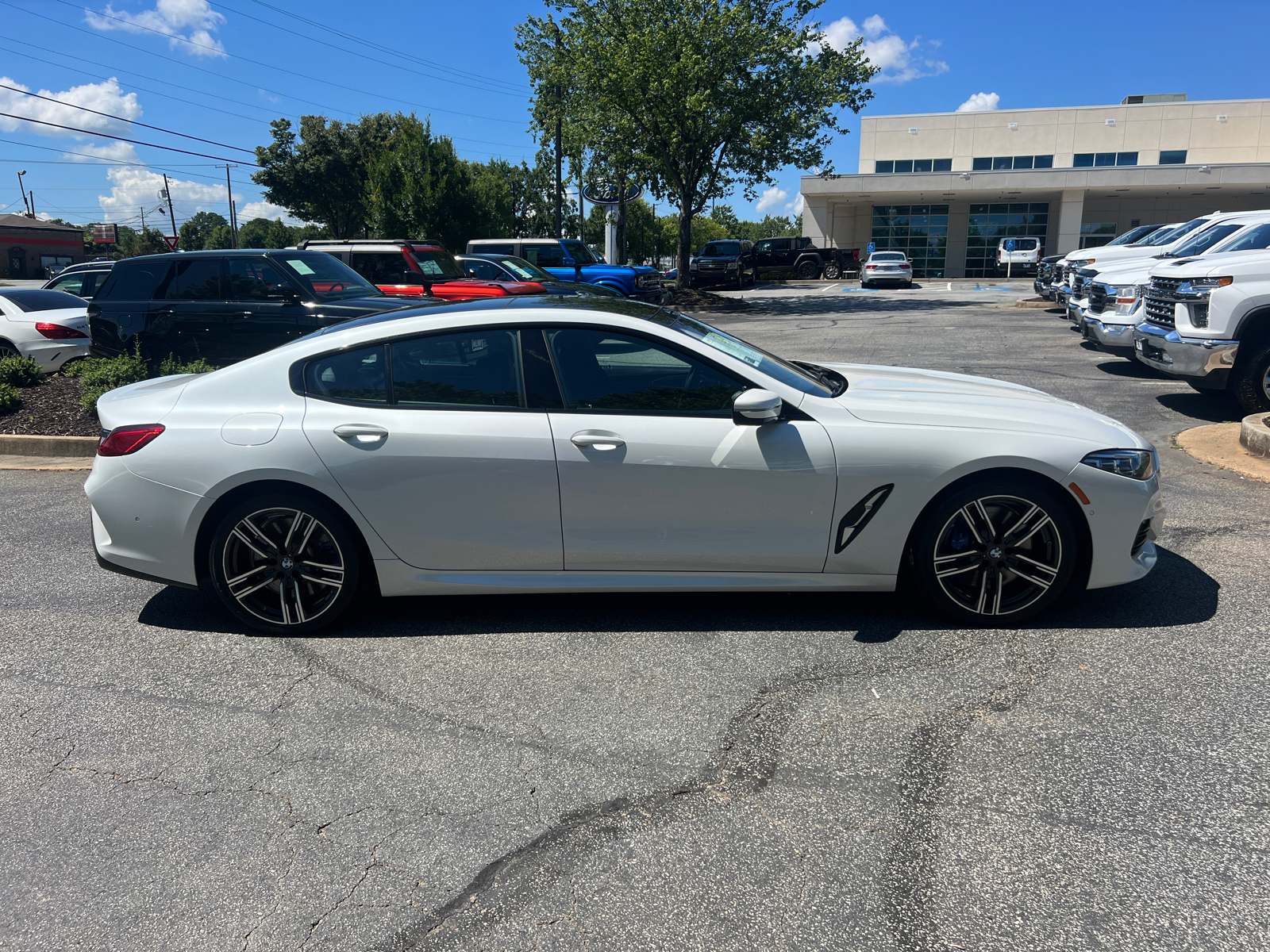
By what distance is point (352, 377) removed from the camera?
4.25 meters

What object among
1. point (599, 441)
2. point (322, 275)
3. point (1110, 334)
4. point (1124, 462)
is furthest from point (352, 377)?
point (1110, 334)

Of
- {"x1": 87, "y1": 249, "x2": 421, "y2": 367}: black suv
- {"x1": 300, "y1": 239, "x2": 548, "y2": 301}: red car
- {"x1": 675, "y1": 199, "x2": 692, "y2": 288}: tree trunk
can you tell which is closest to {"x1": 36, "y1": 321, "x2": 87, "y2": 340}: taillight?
{"x1": 87, "y1": 249, "x2": 421, "y2": 367}: black suv

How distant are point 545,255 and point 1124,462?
2025cm

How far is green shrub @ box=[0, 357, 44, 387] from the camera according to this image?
9961mm

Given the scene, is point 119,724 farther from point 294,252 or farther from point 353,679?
point 294,252

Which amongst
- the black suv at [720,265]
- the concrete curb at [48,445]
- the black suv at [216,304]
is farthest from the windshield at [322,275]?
the black suv at [720,265]

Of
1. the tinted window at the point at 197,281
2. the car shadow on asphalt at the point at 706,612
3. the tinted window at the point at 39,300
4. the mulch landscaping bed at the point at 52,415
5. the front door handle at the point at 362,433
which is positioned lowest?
the car shadow on asphalt at the point at 706,612

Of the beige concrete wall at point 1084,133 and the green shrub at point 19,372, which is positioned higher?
the beige concrete wall at point 1084,133

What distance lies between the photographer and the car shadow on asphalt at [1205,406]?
9.23m

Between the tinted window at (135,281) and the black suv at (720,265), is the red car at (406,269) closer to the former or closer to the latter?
the tinted window at (135,281)

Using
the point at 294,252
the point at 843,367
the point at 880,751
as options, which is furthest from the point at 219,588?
the point at 294,252

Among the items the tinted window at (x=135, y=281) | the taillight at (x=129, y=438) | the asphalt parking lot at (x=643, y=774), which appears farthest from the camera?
the tinted window at (x=135, y=281)

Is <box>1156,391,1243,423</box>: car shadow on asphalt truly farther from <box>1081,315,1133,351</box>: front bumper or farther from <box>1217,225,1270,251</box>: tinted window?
<box>1217,225,1270,251</box>: tinted window

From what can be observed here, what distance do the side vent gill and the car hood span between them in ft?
1.09
